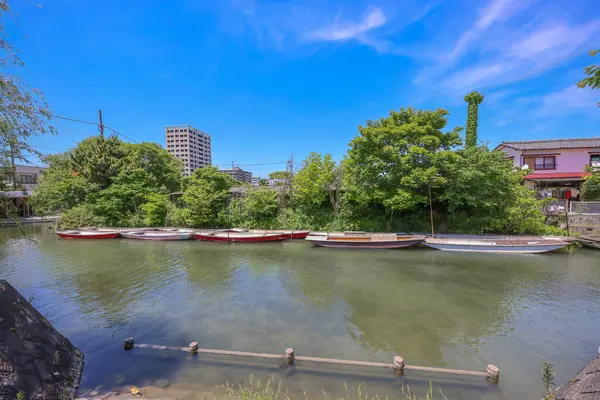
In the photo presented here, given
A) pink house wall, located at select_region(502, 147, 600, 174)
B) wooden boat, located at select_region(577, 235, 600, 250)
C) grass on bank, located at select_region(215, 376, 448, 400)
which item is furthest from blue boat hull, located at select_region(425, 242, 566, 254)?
pink house wall, located at select_region(502, 147, 600, 174)

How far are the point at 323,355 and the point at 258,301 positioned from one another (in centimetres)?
338

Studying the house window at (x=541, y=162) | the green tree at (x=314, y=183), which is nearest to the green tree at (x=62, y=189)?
the green tree at (x=314, y=183)

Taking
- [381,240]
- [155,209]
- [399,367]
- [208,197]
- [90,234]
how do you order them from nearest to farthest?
[399,367] → [381,240] → [90,234] → [208,197] → [155,209]

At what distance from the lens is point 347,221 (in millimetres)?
19719

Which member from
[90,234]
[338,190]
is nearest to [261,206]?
[338,190]

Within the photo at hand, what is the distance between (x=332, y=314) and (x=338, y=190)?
13.7 meters

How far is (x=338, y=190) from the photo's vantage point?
20.3 metres

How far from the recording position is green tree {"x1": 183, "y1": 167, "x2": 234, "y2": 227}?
20.5 m

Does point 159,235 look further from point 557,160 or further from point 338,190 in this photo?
point 557,160

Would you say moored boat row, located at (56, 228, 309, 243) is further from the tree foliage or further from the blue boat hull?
the blue boat hull

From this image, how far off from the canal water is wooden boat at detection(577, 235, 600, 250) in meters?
1.68

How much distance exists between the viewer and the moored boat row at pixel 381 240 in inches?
528

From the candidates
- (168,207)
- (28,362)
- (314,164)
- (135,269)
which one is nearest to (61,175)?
(168,207)

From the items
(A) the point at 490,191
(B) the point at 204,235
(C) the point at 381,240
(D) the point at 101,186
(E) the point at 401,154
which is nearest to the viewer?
(C) the point at 381,240
